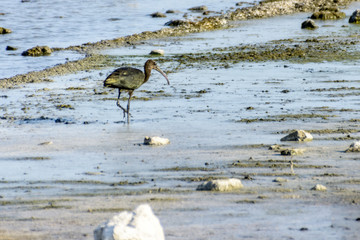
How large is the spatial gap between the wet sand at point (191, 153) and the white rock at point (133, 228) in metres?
0.83

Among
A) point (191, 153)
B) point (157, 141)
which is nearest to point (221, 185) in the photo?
point (191, 153)

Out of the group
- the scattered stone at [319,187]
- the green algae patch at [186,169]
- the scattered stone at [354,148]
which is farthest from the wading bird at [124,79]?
the scattered stone at [319,187]

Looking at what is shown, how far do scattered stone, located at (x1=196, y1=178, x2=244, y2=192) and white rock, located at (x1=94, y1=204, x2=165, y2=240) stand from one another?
7.00 ft

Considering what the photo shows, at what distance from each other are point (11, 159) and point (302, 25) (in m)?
17.6

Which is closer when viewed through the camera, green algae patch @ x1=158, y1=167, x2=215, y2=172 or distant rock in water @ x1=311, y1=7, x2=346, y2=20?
green algae patch @ x1=158, y1=167, x2=215, y2=172

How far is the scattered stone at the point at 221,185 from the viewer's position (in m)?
7.24

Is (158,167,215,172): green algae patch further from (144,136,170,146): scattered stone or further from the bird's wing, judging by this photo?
the bird's wing

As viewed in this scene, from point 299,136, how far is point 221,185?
267cm

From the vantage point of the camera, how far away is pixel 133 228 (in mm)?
5008

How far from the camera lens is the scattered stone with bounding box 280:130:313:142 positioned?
9.59 m

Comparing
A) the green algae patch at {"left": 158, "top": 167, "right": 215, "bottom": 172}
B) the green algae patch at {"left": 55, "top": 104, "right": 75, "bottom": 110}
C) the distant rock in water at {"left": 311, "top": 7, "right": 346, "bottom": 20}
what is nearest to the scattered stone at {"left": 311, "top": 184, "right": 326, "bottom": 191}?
the green algae patch at {"left": 158, "top": 167, "right": 215, "bottom": 172}

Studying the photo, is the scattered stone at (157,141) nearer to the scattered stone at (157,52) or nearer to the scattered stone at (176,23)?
the scattered stone at (157,52)

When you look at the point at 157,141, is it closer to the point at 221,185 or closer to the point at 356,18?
the point at 221,185

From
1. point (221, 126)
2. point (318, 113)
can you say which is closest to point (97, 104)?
point (221, 126)
